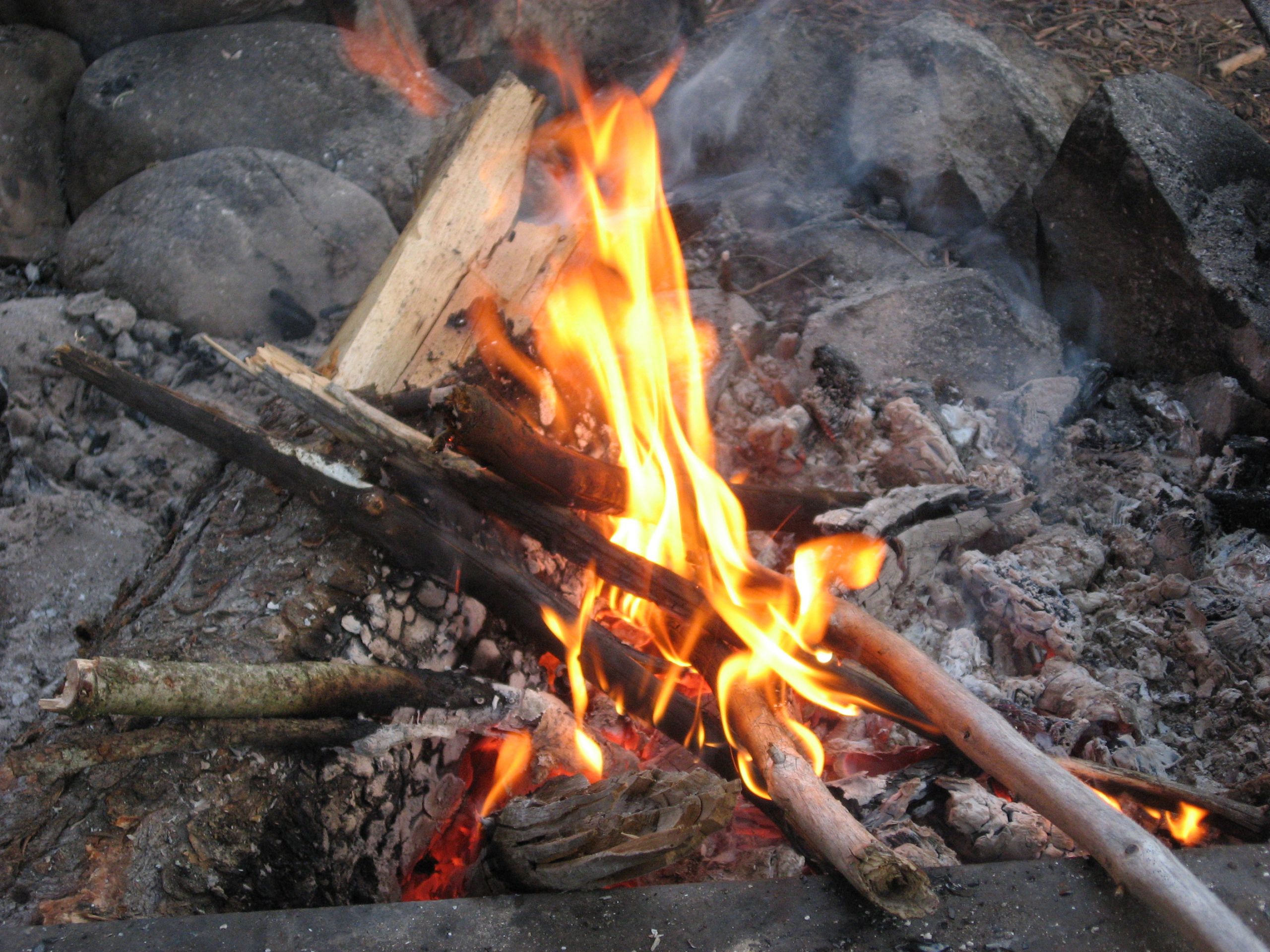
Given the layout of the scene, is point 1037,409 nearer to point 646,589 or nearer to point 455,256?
point 646,589

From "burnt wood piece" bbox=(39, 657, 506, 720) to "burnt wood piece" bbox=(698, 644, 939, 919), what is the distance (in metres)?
0.72

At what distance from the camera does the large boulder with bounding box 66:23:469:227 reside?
4.66 metres

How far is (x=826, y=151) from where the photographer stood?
5.33 m

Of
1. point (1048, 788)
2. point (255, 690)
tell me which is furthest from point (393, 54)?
point (1048, 788)

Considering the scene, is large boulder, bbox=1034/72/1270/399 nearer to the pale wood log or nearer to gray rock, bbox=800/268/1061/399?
gray rock, bbox=800/268/1061/399

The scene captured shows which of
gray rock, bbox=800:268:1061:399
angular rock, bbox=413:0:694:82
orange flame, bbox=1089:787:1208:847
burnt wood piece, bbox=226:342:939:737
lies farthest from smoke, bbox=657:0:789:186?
orange flame, bbox=1089:787:1208:847

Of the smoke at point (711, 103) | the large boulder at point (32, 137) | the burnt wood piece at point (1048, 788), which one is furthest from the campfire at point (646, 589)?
the large boulder at point (32, 137)

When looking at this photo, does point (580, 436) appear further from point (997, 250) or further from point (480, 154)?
point (997, 250)

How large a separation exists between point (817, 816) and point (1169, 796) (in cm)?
103

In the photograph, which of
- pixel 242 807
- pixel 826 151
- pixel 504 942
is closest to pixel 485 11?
pixel 826 151

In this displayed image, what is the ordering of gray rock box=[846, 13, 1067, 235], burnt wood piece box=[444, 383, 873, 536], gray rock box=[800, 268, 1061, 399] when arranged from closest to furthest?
burnt wood piece box=[444, 383, 873, 536] < gray rock box=[800, 268, 1061, 399] < gray rock box=[846, 13, 1067, 235]

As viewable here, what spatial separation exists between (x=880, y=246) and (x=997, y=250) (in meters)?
0.62

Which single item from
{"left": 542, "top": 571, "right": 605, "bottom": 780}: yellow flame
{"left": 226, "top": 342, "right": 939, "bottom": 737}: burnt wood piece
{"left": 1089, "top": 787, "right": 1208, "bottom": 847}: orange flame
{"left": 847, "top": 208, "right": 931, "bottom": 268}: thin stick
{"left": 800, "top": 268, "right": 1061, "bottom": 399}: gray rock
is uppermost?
{"left": 847, "top": 208, "right": 931, "bottom": 268}: thin stick

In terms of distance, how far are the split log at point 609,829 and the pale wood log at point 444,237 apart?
1827 millimetres
